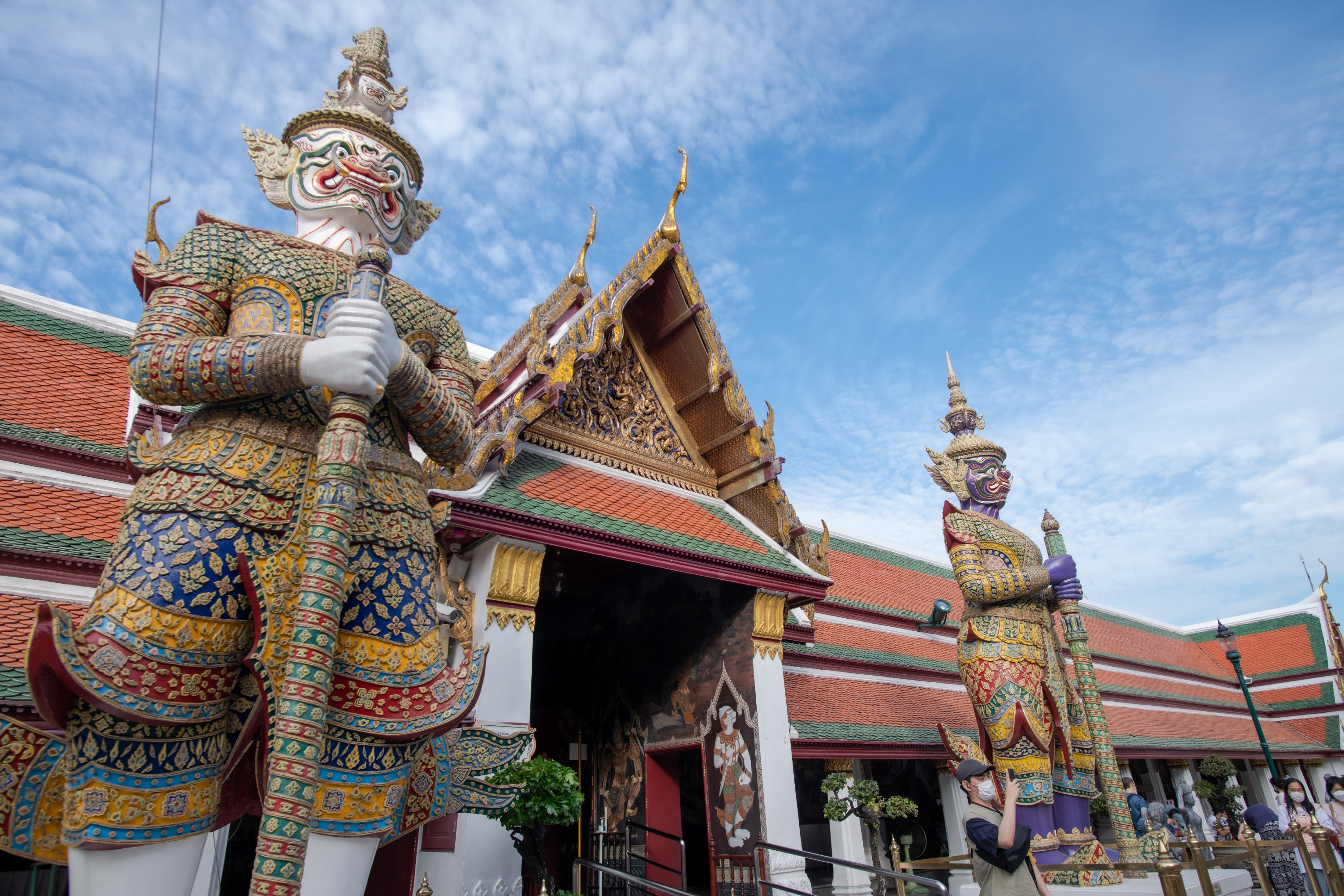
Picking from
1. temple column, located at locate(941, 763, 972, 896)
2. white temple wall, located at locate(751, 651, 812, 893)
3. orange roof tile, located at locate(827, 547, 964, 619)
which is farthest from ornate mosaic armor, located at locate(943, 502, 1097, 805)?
orange roof tile, located at locate(827, 547, 964, 619)

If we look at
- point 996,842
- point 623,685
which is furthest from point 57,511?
point 996,842

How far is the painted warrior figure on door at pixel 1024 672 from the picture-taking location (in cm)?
760

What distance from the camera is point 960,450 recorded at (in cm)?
948

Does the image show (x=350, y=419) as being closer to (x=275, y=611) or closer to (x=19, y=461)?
(x=275, y=611)

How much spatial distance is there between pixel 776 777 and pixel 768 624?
3.81 ft

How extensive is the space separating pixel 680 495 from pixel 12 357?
537 cm

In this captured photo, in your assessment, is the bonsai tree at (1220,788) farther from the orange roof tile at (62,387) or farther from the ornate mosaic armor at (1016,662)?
the orange roof tile at (62,387)

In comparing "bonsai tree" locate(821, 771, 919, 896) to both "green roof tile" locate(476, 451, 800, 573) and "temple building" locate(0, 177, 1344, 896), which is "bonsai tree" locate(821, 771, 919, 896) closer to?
"temple building" locate(0, 177, 1344, 896)

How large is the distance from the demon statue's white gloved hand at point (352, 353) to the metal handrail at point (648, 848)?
206 inches

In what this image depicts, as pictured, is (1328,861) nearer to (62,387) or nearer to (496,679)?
(496,679)

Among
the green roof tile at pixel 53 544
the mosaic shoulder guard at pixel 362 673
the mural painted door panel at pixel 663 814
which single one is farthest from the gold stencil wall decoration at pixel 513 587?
the mural painted door panel at pixel 663 814

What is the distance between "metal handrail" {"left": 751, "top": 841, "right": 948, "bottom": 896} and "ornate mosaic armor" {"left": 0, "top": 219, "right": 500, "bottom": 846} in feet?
9.19

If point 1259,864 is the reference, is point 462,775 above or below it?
above

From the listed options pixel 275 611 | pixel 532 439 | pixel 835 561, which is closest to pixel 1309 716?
pixel 835 561
